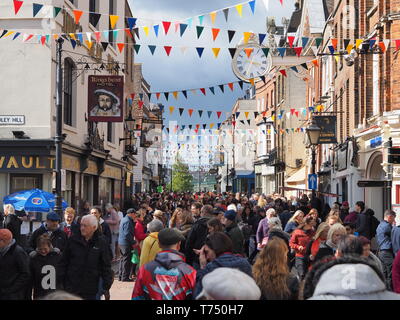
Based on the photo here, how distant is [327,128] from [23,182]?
1182cm

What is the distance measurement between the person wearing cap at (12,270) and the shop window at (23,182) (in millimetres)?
12487

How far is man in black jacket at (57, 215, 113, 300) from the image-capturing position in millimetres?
7820

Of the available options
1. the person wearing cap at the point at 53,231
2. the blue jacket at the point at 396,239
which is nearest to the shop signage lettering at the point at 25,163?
the person wearing cap at the point at 53,231

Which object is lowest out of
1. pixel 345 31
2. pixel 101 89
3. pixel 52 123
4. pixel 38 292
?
pixel 38 292

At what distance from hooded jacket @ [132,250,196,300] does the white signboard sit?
48.0 ft

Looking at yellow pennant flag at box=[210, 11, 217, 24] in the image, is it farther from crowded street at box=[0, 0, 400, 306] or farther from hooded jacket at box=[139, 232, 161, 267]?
hooded jacket at box=[139, 232, 161, 267]

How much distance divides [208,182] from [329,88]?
157342 mm

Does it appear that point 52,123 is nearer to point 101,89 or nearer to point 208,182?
point 101,89

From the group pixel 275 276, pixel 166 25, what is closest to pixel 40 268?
pixel 275 276

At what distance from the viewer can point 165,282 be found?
5.79 metres

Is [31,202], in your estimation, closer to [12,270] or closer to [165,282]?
[12,270]
